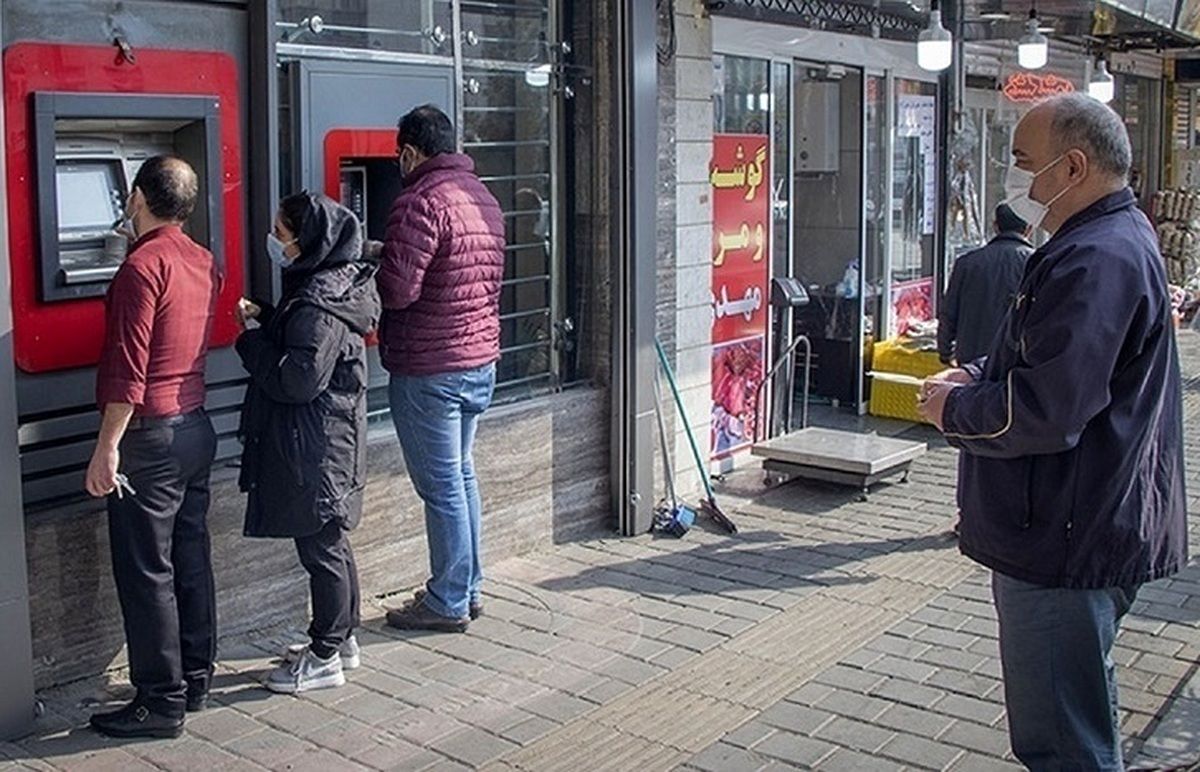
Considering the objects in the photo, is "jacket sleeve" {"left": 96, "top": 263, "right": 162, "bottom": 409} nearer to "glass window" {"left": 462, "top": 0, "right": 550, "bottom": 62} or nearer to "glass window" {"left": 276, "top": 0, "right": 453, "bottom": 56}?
"glass window" {"left": 276, "top": 0, "right": 453, "bottom": 56}

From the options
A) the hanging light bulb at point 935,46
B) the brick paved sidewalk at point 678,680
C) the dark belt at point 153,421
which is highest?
the hanging light bulb at point 935,46

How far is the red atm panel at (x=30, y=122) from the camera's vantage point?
4441 mm

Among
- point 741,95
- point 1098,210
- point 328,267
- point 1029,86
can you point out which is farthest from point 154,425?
point 1029,86

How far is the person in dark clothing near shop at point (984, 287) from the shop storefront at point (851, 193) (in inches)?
76.6

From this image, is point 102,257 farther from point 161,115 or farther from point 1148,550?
point 1148,550

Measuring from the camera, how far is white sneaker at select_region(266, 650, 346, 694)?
191 inches

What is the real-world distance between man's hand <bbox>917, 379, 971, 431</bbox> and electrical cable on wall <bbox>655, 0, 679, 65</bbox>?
4.00 meters

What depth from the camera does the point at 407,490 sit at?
19.4 feet

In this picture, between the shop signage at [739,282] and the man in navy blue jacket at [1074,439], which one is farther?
the shop signage at [739,282]

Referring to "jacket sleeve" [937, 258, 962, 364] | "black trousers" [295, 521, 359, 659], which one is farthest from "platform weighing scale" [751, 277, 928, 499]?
"black trousers" [295, 521, 359, 659]

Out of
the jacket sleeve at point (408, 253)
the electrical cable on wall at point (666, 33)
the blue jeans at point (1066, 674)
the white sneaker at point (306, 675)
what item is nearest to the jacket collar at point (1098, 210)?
the blue jeans at point (1066, 674)

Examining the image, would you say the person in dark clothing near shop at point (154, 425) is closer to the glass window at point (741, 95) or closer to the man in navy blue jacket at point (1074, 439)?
the man in navy blue jacket at point (1074, 439)

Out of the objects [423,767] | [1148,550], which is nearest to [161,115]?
[423,767]

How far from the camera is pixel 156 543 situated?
14.4 ft
